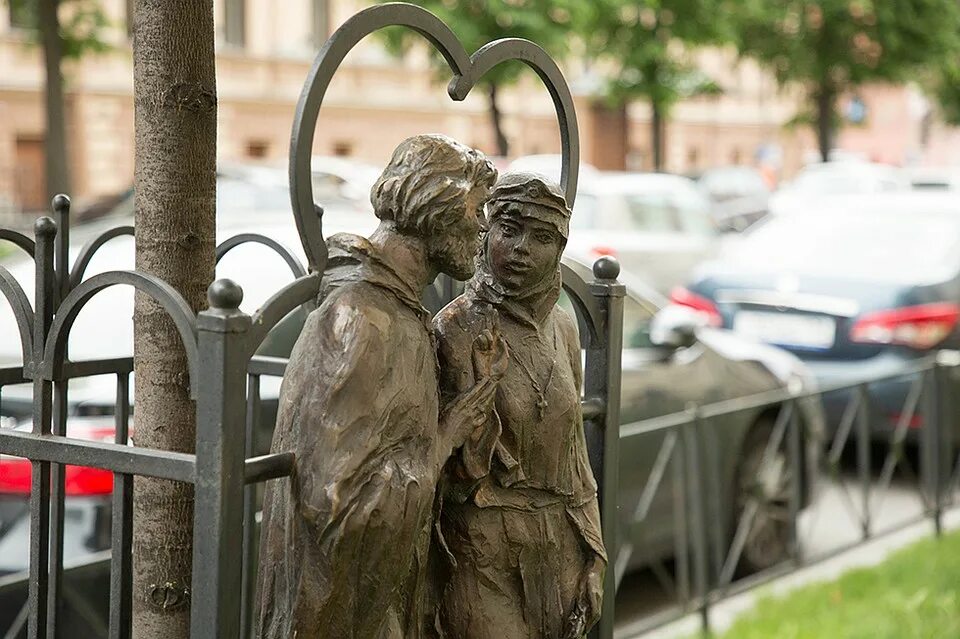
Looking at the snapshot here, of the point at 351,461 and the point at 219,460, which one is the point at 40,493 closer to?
the point at 219,460

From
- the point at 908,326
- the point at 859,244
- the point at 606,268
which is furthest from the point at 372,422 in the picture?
the point at 859,244

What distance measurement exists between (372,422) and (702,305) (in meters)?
6.82

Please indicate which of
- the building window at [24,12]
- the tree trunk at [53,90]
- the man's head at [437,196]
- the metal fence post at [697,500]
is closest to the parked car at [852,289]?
the metal fence post at [697,500]

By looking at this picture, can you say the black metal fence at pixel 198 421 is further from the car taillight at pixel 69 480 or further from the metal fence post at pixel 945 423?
the metal fence post at pixel 945 423

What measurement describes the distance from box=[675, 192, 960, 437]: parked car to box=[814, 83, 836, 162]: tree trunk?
63.3ft

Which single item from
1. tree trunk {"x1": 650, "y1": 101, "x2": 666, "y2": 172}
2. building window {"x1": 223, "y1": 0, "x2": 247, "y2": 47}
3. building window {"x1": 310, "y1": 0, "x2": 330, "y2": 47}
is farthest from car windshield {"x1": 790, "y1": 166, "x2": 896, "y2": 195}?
building window {"x1": 223, "y1": 0, "x2": 247, "y2": 47}

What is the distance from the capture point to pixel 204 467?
73.5 inches

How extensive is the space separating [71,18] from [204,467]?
51.7 feet

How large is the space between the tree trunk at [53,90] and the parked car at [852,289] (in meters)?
8.75

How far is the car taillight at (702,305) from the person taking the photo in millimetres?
8484

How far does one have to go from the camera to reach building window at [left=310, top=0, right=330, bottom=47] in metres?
27.6

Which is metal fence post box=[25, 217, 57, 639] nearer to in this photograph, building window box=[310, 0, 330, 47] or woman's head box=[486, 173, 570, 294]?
woman's head box=[486, 173, 570, 294]

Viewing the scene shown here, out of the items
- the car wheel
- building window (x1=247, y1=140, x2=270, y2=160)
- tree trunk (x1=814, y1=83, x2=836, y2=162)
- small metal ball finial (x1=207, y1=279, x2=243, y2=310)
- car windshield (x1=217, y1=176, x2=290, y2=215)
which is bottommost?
the car wheel

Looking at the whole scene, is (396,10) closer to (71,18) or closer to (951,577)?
(951,577)
